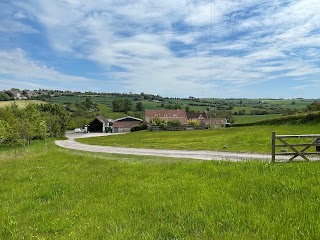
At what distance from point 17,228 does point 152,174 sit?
6828mm

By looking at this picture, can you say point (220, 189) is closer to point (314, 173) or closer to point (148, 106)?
point (314, 173)

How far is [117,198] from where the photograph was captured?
958cm

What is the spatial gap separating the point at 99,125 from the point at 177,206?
449ft

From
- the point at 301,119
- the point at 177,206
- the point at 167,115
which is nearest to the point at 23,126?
the point at 177,206

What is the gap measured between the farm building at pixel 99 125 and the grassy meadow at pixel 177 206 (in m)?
128

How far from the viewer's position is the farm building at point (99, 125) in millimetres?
139125

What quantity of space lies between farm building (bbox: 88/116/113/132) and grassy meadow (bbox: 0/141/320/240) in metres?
128

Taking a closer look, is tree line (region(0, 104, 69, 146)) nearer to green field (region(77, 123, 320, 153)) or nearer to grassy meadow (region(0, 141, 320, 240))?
green field (region(77, 123, 320, 153))

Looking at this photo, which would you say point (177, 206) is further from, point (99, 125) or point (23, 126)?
point (99, 125)

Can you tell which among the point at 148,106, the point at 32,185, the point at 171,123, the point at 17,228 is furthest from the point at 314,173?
the point at 148,106

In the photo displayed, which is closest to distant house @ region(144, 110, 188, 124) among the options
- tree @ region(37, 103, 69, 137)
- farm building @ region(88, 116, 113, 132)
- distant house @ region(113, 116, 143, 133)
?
distant house @ region(113, 116, 143, 133)

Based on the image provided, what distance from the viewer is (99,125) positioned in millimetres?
141500

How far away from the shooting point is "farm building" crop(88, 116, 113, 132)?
13912 cm

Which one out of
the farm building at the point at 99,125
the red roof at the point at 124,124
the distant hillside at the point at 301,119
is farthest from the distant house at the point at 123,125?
the distant hillside at the point at 301,119
